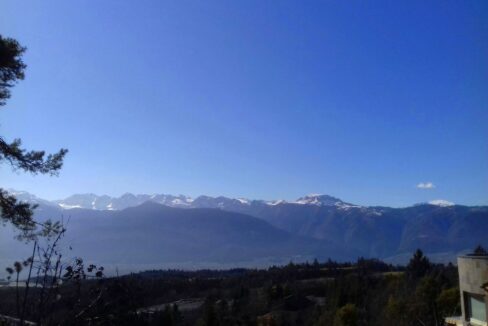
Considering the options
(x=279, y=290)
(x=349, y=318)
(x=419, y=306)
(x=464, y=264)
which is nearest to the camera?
(x=464, y=264)

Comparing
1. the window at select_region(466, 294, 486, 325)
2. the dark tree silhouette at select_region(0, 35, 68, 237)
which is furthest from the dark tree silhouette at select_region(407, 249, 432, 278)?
the dark tree silhouette at select_region(0, 35, 68, 237)

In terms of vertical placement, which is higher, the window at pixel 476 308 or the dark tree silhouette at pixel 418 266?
the dark tree silhouette at pixel 418 266

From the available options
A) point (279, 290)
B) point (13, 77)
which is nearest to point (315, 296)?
point (279, 290)

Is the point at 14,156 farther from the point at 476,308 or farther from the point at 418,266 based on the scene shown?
the point at 418,266

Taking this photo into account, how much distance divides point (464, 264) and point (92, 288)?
12460mm

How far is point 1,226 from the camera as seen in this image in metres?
12.3

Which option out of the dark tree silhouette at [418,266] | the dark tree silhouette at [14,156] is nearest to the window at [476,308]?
the dark tree silhouette at [14,156]

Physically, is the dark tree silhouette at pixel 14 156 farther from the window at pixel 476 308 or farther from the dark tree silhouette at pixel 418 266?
the dark tree silhouette at pixel 418 266

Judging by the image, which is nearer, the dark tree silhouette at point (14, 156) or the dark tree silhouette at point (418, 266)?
the dark tree silhouette at point (14, 156)

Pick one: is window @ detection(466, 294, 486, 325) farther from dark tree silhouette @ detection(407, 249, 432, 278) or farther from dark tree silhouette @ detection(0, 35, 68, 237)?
dark tree silhouette @ detection(407, 249, 432, 278)

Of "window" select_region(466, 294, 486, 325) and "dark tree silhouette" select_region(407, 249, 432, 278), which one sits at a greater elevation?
"dark tree silhouette" select_region(407, 249, 432, 278)

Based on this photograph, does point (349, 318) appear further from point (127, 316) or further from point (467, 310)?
point (127, 316)

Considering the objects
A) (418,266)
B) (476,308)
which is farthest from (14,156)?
(418,266)

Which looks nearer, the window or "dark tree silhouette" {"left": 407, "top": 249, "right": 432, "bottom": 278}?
the window
